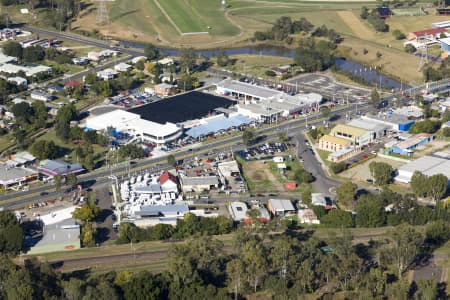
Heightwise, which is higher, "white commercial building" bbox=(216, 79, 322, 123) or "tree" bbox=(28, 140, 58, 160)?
"white commercial building" bbox=(216, 79, 322, 123)

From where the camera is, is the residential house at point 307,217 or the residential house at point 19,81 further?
the residential house at point 19,81

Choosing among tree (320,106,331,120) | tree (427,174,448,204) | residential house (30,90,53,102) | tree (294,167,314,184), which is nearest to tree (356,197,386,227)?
tree (427,174,448,204)

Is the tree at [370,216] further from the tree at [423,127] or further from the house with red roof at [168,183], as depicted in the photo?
the tree at [423,127]

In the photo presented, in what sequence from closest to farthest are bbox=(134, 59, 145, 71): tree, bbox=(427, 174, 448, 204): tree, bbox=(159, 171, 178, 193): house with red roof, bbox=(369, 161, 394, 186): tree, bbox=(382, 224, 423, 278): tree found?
1. bbox=(382, 224, 423, 278): tree
2. bbox=(427, 174, 448, 204): tree
3. bbox=(159, 171, 178, 193): house with red roof
4. bbox=(369, 161, 394, 186): tree
5. bbox=(134, 59, 145, 71): tree

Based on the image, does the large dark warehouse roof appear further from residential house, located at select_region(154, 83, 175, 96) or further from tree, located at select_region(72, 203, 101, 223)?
tree, located at select_region(72, 203, 101, 223)

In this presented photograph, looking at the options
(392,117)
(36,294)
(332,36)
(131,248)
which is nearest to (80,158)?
(131,248)

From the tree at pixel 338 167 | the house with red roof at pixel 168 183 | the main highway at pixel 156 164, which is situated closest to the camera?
the main highway at pixel 156 164

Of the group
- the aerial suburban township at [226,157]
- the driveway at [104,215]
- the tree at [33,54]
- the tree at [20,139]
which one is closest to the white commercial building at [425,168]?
the aerial suburban township at [226,157]

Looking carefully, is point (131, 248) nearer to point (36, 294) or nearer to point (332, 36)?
point (36, 294)
